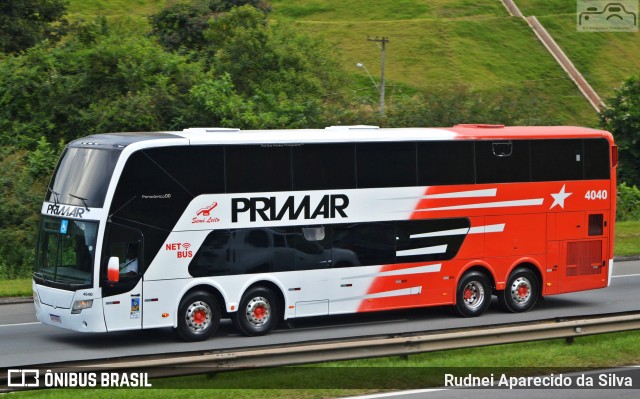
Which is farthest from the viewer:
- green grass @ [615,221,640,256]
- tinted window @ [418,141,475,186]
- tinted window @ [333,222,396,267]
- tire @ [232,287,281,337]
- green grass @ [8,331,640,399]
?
green grass @ [615,221,640,256]

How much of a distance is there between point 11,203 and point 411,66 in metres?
60.8

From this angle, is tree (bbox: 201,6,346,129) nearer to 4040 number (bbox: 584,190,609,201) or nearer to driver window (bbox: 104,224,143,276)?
4040 number (bbox: 584,190,609,201)

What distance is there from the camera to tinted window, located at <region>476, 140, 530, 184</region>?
20797 mm

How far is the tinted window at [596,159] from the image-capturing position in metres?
22.1

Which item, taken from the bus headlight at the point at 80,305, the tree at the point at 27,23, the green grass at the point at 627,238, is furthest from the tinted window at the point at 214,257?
the tree at the point at 27,23

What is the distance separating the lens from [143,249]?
17.2 m

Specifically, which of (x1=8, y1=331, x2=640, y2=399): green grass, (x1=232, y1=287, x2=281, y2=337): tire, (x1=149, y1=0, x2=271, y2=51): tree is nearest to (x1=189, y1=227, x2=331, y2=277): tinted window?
(x1=232, y1=287, x2=281, y2=337): tire

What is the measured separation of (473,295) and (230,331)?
209 inches

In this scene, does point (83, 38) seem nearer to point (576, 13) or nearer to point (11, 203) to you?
point (11, 203)

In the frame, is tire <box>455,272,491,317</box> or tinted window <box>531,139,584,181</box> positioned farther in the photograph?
tinted window <box>531,139,584,181</box>

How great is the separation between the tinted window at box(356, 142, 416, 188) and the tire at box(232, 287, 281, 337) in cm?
288

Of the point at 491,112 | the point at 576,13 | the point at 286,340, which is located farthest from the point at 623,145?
the point at 576,13

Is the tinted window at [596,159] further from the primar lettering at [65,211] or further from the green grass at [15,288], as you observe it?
the green grass at [15,288]

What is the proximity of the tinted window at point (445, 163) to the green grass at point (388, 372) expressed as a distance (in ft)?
14.9
